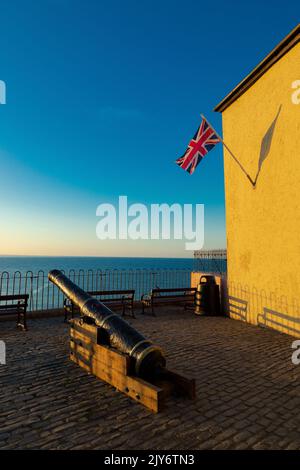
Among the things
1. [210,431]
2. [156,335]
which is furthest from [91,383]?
[156,335]

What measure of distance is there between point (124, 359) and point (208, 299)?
24.1ft

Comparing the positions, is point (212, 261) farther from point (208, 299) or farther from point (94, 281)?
point (94, 281)

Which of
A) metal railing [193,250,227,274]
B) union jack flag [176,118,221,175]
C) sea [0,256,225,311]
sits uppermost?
union jack flag [176,118,221,175]

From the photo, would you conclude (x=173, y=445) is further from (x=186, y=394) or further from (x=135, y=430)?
(x=186, y=394)

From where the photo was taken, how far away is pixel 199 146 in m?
10.2

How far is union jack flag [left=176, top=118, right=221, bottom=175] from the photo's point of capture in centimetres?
1002

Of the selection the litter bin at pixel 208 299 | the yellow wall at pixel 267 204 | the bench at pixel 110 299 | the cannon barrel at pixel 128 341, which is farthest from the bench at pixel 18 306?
the yellow wall at pixel 267 204

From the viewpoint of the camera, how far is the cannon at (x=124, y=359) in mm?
4023

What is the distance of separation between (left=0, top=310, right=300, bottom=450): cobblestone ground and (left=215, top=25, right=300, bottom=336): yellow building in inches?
86.4

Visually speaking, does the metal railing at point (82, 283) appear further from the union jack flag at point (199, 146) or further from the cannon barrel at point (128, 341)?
the union jack flag at point (199, 146)

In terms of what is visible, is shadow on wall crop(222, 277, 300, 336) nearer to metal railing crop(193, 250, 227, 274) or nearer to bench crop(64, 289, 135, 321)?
metal railing crop(193, 250, 227, 274)

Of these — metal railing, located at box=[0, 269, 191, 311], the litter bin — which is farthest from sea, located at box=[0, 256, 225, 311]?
the litter bin

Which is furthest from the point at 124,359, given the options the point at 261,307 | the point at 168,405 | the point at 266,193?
the point at 266,193

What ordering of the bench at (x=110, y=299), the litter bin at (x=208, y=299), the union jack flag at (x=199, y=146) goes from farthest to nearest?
the litter bin at (x=208, y=299) → the union jack flag at (x=199, y=146) → the bench at (x=110, y=299)
